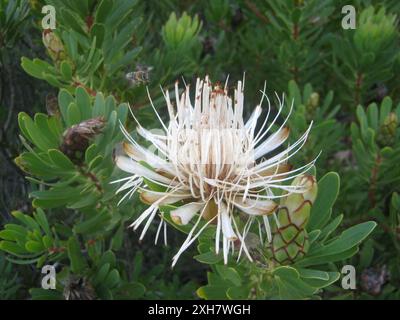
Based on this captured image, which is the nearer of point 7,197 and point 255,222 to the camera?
point 255,222

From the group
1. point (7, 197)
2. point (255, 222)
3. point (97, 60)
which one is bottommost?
point (255, 222)

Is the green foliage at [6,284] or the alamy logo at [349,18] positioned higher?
the alamy logo at [349,18]

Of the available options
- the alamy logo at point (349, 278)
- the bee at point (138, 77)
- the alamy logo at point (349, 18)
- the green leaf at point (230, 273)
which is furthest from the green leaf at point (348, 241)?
the alamy logo at point (349, 18)

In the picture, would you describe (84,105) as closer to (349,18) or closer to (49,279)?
(49,279)

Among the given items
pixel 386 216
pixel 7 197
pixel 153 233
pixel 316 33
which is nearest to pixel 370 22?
pixel 316 33

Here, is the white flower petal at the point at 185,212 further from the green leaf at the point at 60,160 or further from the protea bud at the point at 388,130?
the protea bud at the point at 388,130
